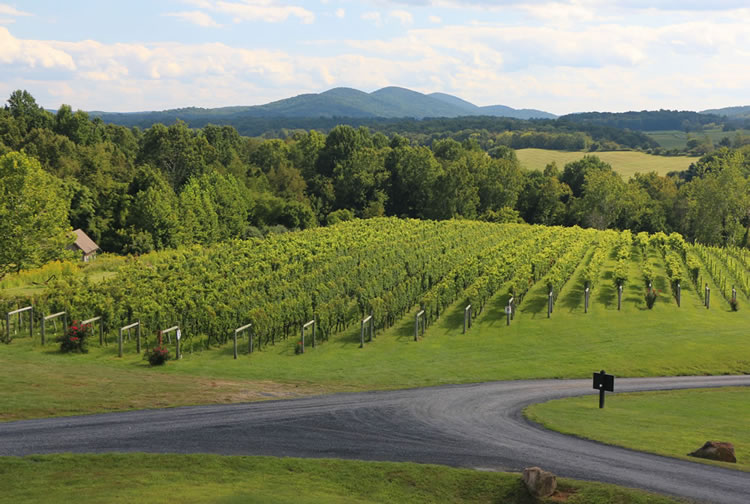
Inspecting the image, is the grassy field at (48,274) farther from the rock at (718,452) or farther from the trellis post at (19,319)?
the rock at (718,452)

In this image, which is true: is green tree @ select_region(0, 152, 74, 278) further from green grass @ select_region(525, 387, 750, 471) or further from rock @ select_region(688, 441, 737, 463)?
rock @ select_region(688, 441, 737, 463)

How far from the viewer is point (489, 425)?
2020 centimetres

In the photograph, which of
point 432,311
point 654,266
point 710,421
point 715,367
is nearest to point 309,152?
point 654,266

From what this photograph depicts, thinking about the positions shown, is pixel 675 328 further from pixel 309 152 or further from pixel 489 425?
pixel 309 152

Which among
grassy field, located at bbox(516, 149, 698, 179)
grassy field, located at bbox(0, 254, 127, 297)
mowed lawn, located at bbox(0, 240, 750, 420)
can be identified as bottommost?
mowed lawn, located at bbox(0, 240, 750, 420)

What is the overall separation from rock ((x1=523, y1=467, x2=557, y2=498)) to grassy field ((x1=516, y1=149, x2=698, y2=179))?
459 ft

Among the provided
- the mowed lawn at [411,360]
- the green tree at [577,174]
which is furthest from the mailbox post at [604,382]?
the green tree at [577,174]

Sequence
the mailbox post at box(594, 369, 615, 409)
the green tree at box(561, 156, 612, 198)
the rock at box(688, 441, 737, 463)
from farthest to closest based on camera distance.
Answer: the green tree at box(561, 156, 612, 198) → the mailbox post at box(594, 369, 615, 409) → the rock at box(688, 441, 737, 463)

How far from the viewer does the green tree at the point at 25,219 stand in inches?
1697

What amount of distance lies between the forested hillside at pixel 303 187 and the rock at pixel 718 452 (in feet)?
199

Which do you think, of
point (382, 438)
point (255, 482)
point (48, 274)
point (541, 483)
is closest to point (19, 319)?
point (48, 274)

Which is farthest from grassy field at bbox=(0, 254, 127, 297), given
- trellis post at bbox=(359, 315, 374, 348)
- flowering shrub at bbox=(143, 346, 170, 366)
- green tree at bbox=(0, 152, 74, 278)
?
trellis post at bbox=(359, 315, 374, 348)

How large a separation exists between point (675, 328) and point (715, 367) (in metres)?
6.40

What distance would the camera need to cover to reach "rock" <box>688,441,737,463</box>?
52.6ft
